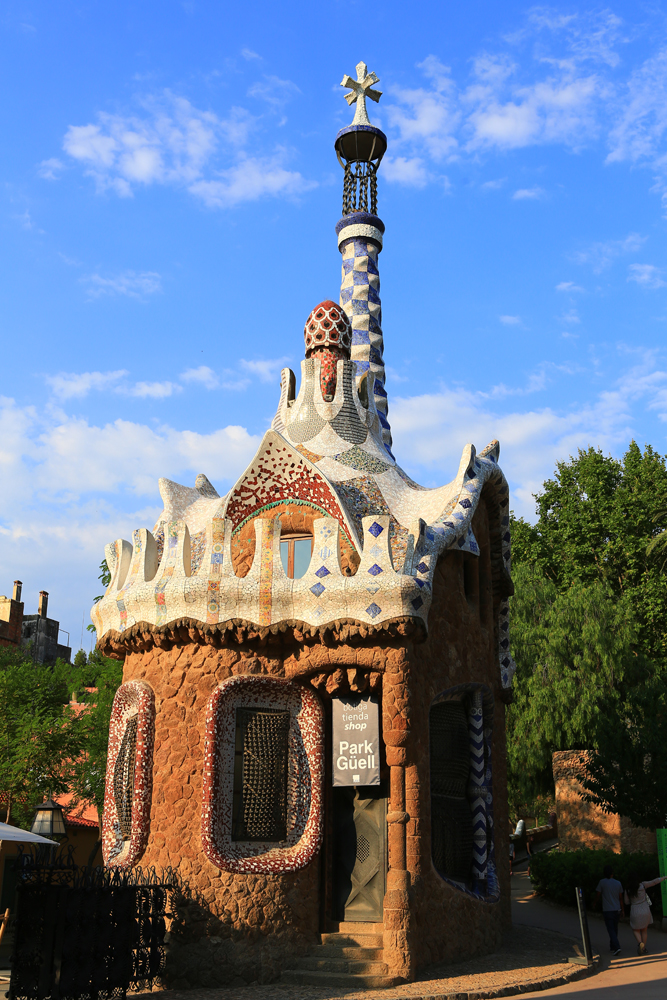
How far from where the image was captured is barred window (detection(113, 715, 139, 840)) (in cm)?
1134

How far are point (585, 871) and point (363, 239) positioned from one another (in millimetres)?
13160

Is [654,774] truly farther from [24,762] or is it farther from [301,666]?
[24,762]

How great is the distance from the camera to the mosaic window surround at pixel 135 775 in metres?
10.5

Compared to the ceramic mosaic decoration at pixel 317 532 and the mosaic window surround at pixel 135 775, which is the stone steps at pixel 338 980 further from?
the ceramic mosaic decoration at pixel 317 532

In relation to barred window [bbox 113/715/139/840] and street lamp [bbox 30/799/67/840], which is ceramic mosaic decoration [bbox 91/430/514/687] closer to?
barred window [bbox 113/715/139/840]

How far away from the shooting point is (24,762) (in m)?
16.6

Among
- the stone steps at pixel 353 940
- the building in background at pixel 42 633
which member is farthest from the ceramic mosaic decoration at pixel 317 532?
the building in background at pixel 42 633

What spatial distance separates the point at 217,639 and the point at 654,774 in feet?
28.7

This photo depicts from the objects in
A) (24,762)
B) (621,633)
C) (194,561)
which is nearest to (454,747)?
(194,561)

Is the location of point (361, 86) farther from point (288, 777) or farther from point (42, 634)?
point (42, 634)

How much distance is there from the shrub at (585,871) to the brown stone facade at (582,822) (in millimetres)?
1613

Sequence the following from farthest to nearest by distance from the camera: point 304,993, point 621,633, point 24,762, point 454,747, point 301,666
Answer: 1. point 621,633
2. point 24,762
3. point 454,747
4. point 301,666
5. point 304,993

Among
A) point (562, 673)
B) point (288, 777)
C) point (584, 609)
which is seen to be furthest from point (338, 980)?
point (584, 609)

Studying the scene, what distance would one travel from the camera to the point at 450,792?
11.3 metres
